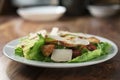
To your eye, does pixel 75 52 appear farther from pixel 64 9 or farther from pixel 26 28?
pixel 64 9

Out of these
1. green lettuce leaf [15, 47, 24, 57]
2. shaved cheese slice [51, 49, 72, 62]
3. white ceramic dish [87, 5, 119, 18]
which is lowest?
white ceramic dish [87, 5, 119, 18]

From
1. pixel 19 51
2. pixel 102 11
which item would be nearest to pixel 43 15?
pixel 102 11

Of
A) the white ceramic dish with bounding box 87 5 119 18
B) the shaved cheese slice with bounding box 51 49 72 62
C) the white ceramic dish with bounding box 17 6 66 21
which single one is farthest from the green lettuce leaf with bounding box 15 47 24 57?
the white ceramic dish with bounding box 87 5 119 18

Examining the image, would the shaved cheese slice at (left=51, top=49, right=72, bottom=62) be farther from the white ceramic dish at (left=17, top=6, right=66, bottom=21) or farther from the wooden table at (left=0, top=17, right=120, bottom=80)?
the white ceramic dish at (left=17, top=6, right=66, bottom=21)

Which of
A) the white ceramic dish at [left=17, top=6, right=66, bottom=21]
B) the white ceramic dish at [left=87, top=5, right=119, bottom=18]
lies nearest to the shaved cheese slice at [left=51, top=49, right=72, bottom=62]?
the white ceramic dish at [left=17, top=6, right=66, bottom=21]

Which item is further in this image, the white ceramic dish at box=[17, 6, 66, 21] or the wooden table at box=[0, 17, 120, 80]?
the white ceramic dish at box=[17, 6, 66, 21]

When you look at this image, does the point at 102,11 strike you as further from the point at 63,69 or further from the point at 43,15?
the point at 63,69

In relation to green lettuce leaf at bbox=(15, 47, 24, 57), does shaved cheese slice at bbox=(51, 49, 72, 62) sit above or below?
above

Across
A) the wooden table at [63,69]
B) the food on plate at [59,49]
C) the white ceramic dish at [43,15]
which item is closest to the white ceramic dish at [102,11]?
the wooden table at [63,69]

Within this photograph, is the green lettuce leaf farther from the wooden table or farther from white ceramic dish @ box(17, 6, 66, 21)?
white ceramic dish @ box(17, 6, 66, 21)
